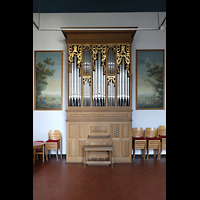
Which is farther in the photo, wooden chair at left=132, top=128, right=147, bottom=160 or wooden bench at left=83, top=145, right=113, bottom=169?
wooden chair at left=132, top=128, right=147, bottom=160

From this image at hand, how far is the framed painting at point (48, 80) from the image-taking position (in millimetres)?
7078

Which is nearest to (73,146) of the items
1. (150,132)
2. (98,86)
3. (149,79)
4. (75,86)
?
(75,86)

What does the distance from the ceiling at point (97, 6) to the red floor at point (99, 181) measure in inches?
194

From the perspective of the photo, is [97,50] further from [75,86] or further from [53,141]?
[53,141]

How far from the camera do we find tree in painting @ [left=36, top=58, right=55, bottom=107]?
7.08 m

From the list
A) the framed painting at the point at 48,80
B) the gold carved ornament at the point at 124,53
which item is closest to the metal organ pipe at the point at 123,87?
the gold carved ornament at the point at 124,53

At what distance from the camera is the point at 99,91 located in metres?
6.27

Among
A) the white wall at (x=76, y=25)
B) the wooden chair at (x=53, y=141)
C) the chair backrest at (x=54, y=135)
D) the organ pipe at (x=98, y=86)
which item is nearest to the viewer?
the organ pipe at (x=98, y=86)

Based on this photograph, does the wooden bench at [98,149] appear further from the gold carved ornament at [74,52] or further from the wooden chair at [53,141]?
the gold carved ornament at [74,52]

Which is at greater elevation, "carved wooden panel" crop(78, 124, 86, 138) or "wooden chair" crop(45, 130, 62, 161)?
"carved wooden panel" crop(78, 124, 86, 138)

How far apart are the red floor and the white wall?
135 cm

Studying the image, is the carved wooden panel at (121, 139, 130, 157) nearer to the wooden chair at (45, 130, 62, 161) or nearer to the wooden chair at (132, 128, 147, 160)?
the wooden chair at (132, 128, 147, 160)

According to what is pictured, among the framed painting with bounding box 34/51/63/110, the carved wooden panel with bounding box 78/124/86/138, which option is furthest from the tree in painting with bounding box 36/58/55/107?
the carved wooden panel with bounding box 78/124/86/138

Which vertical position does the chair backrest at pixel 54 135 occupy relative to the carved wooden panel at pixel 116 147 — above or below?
above
